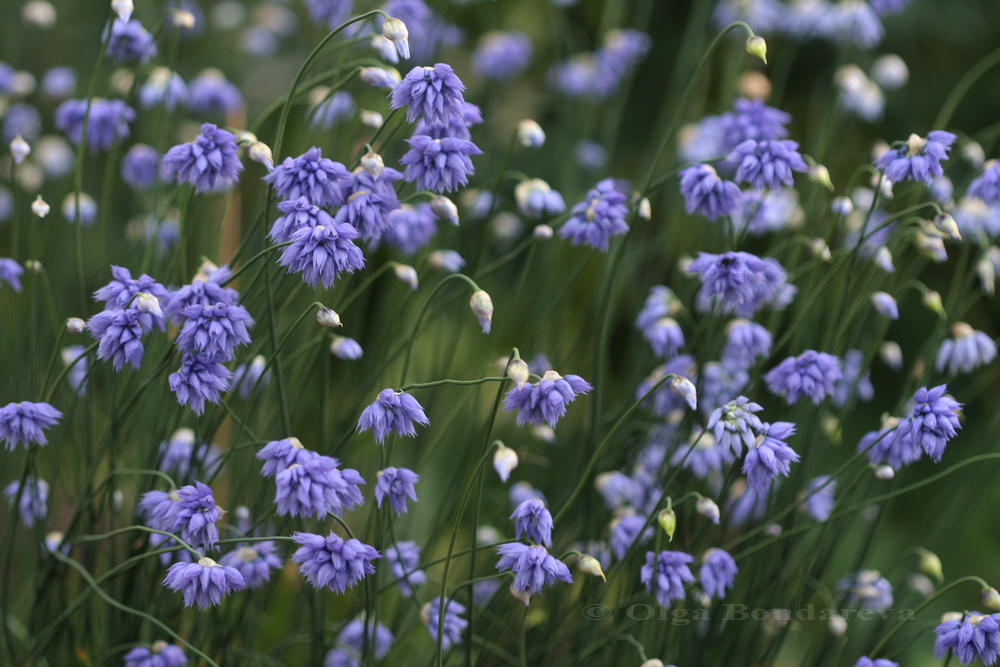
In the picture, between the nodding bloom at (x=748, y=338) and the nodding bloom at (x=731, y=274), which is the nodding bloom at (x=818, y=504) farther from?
the nodding bloom at (x=731, y=274)

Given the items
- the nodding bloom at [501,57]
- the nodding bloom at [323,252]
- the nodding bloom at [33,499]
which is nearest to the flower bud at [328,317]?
the nodding bloom at [323,252]

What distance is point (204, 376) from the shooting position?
108 centimetres

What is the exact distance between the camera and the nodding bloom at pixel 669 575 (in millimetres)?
1233

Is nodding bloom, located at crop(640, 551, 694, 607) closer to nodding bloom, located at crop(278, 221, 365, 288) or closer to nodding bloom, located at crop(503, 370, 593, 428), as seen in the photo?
nodding bloom, located at crop(503, 370, 593, 428)

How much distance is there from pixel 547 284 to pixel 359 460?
1.73 feet

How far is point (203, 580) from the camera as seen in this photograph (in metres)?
1.02

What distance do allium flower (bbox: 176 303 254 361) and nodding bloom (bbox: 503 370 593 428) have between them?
1.06 feet

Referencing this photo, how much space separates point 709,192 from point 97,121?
1.09 metres

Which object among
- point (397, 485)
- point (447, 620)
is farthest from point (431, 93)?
point (447, 620)

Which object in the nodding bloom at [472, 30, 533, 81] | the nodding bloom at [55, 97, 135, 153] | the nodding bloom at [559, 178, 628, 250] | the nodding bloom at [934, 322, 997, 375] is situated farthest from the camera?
the nodding bloom at [472, 30, 533, 81]

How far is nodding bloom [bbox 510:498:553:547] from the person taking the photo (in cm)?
112

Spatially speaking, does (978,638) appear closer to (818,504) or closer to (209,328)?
(818,504)

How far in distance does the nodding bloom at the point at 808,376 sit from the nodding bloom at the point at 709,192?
9.0 inches

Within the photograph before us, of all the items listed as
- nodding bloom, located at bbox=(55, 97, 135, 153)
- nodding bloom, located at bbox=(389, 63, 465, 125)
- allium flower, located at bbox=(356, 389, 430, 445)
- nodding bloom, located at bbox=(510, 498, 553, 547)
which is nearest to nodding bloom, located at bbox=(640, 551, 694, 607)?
nodding bloom, located at bbox=(510, 498, 553, 547)
